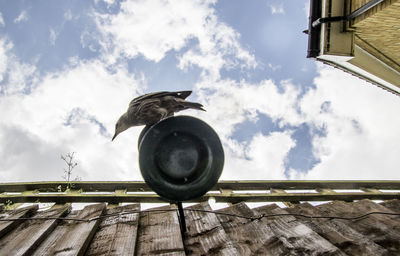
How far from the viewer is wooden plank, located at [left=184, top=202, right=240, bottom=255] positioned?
5.82 feet

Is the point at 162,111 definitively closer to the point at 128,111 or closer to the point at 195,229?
the point at 128,111

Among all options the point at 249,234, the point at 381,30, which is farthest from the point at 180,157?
the point at 381,30

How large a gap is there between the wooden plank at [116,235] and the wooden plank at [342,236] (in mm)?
1487

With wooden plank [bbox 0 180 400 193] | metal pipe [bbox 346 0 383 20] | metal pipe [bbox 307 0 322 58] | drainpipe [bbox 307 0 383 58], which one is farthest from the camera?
metal pipe [bbox 307 0 322 58]

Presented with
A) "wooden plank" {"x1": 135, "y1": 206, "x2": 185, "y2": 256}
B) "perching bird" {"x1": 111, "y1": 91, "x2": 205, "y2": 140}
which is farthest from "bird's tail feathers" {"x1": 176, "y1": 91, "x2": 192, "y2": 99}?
"wooden plank" {"x1": 135, "y1": 206, "x2": 185, "y2": 256}

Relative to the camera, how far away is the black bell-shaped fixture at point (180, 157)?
138 centimetres

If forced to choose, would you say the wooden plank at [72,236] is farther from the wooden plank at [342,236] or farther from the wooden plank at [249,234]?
the wooden plank at [342,236]

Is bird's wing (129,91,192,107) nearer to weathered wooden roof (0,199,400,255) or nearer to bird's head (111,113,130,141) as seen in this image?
bird's head (111,113,130,141)

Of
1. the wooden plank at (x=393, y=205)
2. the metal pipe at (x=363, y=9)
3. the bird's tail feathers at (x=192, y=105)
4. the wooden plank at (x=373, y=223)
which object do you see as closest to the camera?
the bird's tail feathers at (x=192, y=105)

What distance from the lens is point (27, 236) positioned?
1957 mm

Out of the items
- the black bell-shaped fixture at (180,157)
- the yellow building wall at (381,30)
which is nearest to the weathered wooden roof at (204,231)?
the black bell-shaped fixture at (180,157)

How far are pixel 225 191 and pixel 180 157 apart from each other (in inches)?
77.6

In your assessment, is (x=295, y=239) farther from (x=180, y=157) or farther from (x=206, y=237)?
(x=180, y=157)

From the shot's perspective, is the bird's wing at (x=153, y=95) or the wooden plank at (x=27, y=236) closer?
the bird's wing at (x=153, y=95)
